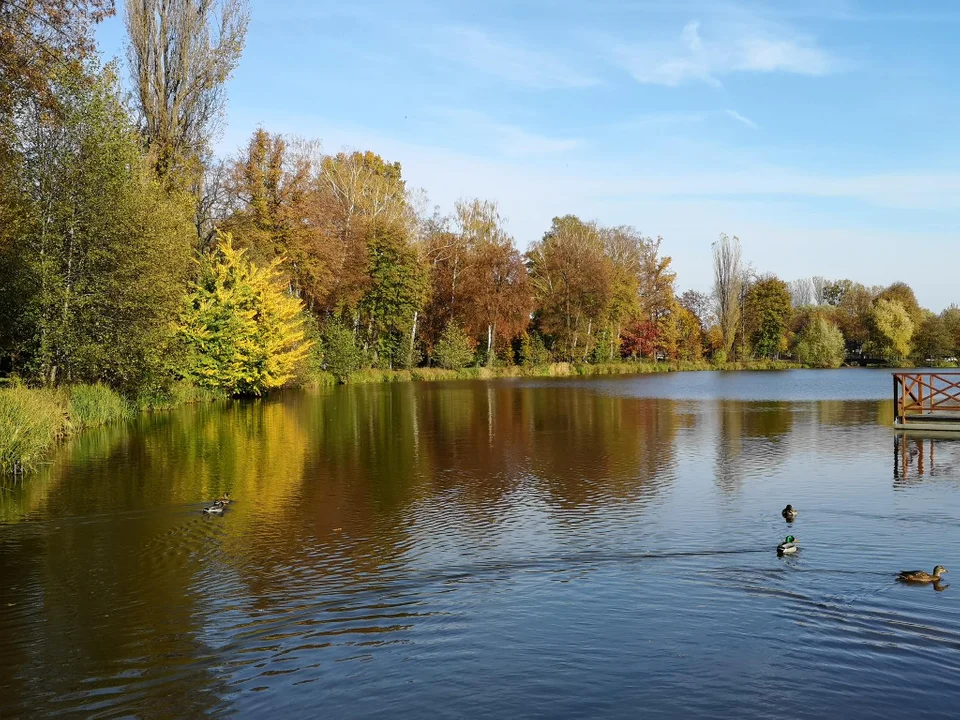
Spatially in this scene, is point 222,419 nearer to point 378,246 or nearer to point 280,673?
point 280,673

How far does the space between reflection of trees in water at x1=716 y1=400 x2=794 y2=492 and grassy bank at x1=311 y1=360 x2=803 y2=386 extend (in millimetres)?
25413

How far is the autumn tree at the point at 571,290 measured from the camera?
71.8 m

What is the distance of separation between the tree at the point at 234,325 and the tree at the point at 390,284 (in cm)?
1638

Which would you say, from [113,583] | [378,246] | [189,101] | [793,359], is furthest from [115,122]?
[793,359]

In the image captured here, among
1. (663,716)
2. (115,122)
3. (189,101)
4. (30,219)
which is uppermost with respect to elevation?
(189,101)

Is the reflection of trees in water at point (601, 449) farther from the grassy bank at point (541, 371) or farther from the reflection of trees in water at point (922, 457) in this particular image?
the grassy bank at point (541, 371)

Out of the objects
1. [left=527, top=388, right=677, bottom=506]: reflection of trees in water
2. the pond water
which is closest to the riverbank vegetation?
the pond water

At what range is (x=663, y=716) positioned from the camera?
6863 mm

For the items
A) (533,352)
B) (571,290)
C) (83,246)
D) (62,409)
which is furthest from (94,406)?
(571,290)

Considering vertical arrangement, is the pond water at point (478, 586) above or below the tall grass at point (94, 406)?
below

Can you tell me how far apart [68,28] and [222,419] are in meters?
15.1

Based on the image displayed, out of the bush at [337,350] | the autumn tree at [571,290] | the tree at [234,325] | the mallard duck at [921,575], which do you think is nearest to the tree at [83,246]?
the tree at [234,325]

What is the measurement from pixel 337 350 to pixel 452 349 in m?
12.8

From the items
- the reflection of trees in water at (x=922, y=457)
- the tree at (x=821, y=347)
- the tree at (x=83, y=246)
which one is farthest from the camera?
the tree at (x=821, y=347)
